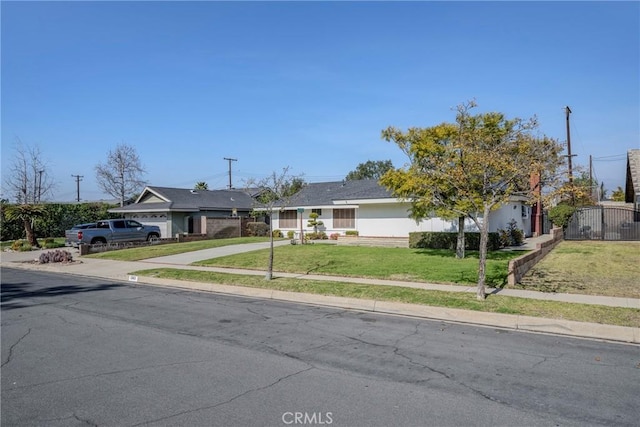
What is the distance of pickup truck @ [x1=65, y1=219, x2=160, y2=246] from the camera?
28109mm

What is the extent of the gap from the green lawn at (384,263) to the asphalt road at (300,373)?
497 centimetres

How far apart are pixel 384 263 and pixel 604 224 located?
1967 cm

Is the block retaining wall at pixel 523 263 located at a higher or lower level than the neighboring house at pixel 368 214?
lower

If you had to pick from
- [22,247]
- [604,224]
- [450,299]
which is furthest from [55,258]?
[604,224]

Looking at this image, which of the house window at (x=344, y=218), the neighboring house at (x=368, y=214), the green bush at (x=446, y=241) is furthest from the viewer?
the house window at (x=344, y=218)

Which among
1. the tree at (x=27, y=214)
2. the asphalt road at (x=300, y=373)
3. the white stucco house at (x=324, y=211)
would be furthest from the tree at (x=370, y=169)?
the asphalt road at (x=300, y=373)

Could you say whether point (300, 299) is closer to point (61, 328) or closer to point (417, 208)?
point (61, 328)

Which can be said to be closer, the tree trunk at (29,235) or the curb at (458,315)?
the curb at (458,315)

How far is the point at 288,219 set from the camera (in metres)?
36.7

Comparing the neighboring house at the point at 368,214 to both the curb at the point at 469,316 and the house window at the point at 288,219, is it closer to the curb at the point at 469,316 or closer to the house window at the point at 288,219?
the house window at the point at 288,219

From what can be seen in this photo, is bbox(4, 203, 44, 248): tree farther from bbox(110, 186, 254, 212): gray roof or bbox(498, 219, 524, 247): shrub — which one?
bbox(498, 219, 524, 247): shrub

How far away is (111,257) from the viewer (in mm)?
23984

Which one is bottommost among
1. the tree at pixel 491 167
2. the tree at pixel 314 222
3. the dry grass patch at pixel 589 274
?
the dry grass patch at pixel 589 274

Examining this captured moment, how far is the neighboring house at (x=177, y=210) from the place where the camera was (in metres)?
36.4
